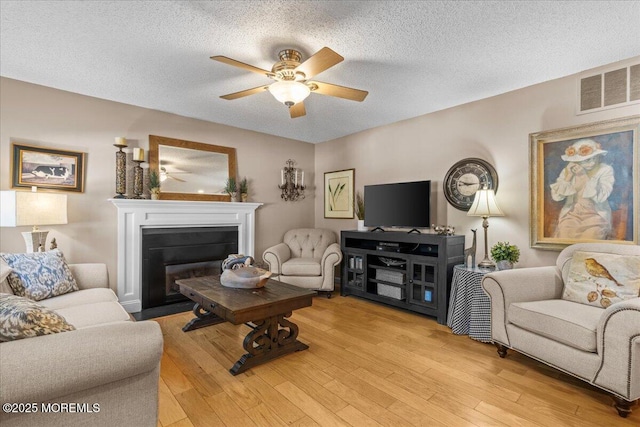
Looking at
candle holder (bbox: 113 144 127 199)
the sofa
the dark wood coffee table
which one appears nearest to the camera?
the sofa

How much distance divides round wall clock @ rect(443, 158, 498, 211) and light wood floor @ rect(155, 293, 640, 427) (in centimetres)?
148

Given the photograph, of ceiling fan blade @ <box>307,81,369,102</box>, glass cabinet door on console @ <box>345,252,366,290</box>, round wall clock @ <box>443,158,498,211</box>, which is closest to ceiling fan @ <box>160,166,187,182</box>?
ceiling fan blade @ <box>307,81,369,102</box>

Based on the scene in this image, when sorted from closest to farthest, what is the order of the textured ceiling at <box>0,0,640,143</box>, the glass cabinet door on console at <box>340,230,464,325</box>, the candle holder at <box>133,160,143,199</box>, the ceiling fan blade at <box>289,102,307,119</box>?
the textured ceiling at <box>0,0,640,143</box>, the ceiling fan blade at <box>289,102,307,119</box>, the glass cabinet door on console at <box>340,230,464,325</box>, the candle holder at <box>133,160,143,199</box>

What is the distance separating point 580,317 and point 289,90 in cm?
250

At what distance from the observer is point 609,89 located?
97.9 inches

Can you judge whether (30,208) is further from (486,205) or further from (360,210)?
(486,205)

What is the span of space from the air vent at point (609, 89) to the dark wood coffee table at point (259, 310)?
293 cm

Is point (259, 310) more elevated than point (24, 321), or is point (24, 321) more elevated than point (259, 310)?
point (24, 321)

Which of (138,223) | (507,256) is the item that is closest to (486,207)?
(507,256)

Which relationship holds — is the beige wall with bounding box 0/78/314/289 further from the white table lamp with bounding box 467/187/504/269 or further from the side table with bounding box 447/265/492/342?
the side table with bounding box 447/265/492/342

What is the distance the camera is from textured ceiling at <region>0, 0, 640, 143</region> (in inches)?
72.2

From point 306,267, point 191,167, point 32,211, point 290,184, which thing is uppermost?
point 191,167

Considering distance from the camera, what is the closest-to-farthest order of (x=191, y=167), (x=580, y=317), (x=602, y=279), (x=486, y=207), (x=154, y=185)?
(x=580, y=317) < (x=602, y=279) < (x=486, y=207) < (x=154, y=185) < (x=191, y=167)

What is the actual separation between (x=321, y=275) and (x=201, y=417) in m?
2.46
